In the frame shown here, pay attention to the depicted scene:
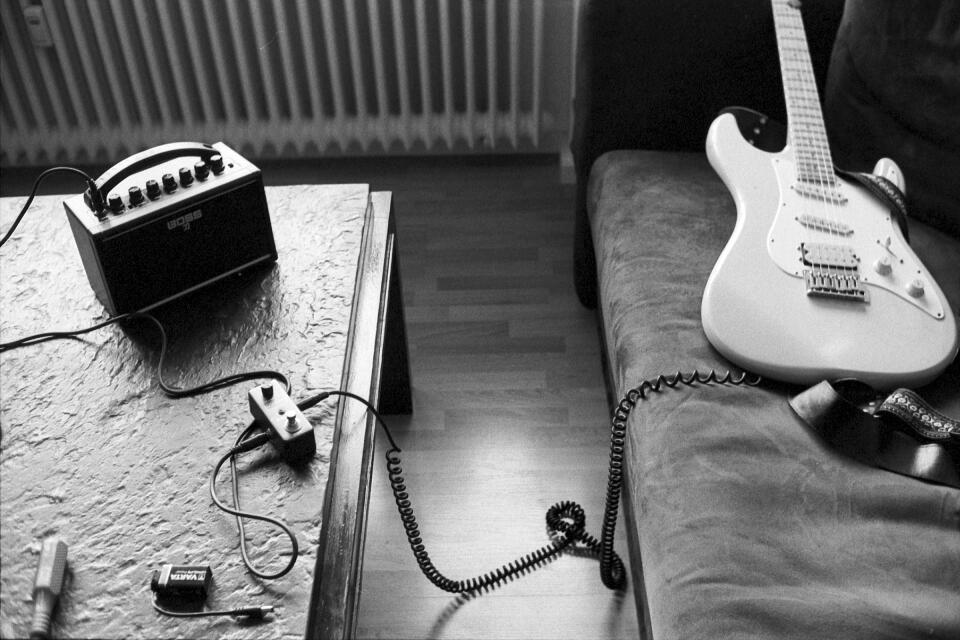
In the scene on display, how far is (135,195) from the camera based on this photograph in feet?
3.39

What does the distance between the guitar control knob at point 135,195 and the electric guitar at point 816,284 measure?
0.73m

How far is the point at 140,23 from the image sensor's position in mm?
2146

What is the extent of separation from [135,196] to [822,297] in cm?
88

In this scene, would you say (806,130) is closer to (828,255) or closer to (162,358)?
(828,255)

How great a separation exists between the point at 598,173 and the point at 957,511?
90 centimetres

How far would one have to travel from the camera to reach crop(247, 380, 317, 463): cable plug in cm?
91

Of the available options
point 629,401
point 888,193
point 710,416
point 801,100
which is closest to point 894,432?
point 710,416

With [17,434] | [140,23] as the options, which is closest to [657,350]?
[17,434]

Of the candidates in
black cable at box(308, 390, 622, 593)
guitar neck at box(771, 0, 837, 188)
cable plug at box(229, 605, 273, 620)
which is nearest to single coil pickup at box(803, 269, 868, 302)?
guitar neck at box(771, 0, 837, 188)

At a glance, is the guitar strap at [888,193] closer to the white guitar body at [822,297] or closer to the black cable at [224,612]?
the white guitar body at [822,297]

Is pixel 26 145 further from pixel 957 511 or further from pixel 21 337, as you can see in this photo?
pixel 957 511

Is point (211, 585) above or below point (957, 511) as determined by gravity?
above

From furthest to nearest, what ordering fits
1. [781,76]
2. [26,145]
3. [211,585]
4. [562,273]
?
[26,145]
[562,273]
[781,76]
[211,585]

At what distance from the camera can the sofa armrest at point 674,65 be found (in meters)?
1.58
